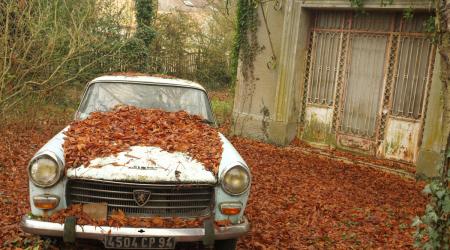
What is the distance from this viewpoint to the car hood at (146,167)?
3422 millimetres

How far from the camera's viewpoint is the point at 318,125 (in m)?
9.22

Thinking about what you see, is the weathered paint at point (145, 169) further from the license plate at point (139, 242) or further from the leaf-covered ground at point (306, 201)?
the leaf-covered ground at point (306, 201)

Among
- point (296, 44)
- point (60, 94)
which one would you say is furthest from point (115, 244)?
point (60, 94)

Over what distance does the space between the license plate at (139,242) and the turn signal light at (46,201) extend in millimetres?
546

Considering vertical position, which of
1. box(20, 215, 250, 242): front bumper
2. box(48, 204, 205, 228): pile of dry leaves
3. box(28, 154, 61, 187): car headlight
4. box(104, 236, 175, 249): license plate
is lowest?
box(104, 236, 175, 249): license plate

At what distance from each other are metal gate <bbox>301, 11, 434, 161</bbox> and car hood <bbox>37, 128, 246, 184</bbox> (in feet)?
17.2

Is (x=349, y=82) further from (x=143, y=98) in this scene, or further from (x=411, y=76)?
(x=143, y=98)

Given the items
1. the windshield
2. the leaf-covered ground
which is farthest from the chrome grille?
the windshield

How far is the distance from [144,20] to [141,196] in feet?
44.1

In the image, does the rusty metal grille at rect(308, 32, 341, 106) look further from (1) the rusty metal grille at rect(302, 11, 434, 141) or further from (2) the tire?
(2) the tire

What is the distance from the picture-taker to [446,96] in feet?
12.9

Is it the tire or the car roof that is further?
the car roof

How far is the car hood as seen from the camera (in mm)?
3422

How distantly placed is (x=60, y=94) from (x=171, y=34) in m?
8.40
